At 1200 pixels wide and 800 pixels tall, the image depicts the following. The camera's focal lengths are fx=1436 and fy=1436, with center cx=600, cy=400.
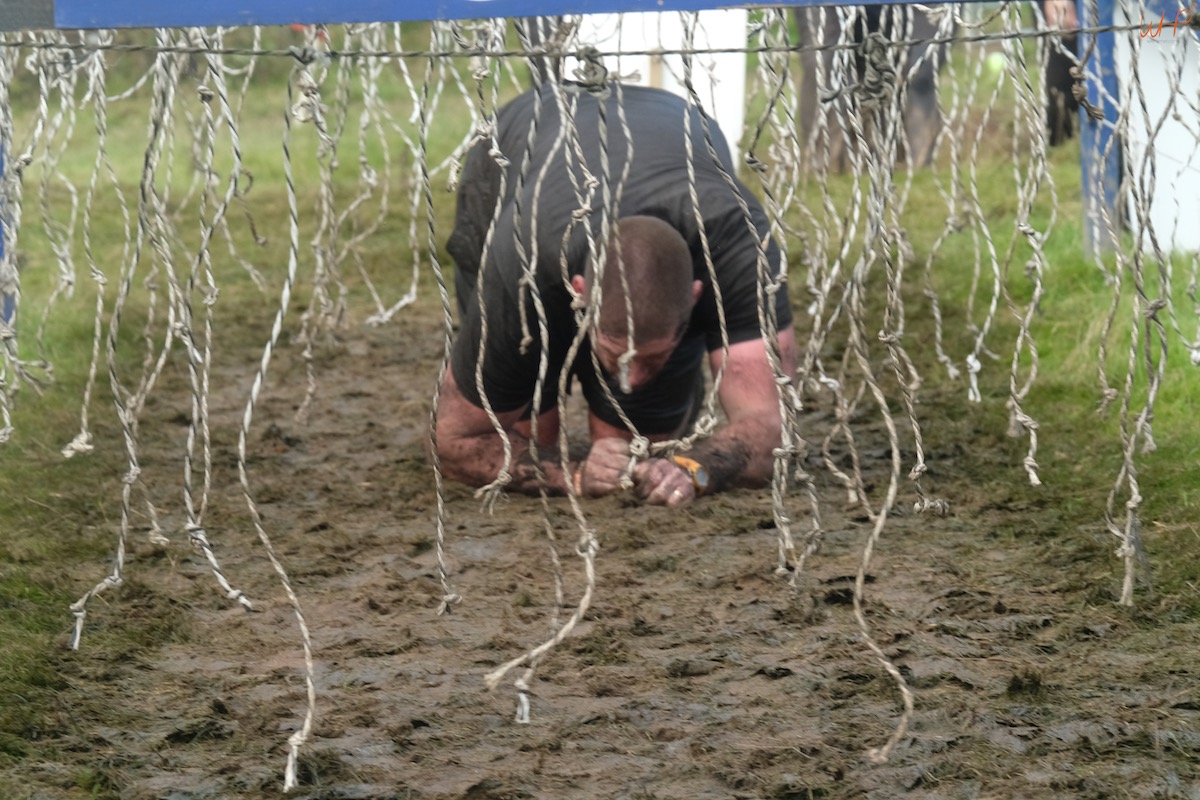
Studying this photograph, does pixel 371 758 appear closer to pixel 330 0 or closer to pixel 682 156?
Result: pixel 330 0

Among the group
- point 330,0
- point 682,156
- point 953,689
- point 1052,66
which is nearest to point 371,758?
point 953,689

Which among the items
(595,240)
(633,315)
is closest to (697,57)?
(595,240)

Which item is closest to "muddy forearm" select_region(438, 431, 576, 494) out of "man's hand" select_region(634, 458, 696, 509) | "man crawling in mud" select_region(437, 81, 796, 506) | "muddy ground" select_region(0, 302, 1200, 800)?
"man crawling in mud" select_region(437, 81, 796, 506)

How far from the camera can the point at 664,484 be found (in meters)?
3.89

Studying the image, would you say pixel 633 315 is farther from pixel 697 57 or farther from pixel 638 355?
pixel 697 57

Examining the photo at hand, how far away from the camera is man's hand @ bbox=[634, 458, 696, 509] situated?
3.88 metres

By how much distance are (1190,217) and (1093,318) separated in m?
0.80

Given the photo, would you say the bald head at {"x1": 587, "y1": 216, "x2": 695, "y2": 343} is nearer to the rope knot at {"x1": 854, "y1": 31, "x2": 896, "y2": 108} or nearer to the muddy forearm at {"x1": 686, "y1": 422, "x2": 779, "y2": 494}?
the muddy forearm at {"x1": 686, "y1": 422, "x2": 779, "y2": 494}

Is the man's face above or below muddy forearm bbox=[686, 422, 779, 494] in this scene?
above

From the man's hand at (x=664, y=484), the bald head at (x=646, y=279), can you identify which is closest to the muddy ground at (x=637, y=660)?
the man's hand at (x=664, y=484)

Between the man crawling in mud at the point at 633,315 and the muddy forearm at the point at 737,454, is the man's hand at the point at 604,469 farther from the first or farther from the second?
the muddy forearm at the point at 737,454

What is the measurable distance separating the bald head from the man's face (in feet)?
0.08

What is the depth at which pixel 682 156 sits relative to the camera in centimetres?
386

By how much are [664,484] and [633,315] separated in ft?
2.01
